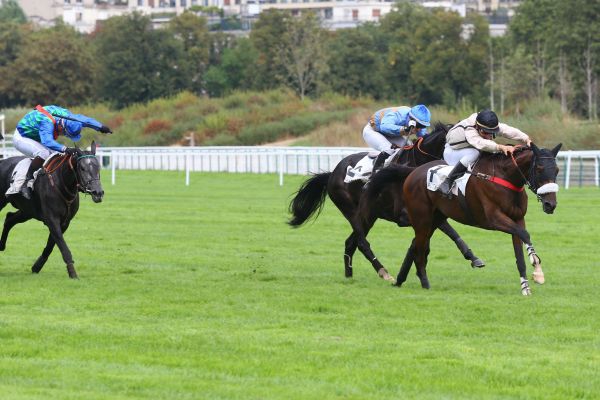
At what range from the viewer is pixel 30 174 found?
13.5m

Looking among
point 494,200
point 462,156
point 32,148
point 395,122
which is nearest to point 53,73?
point 32,148

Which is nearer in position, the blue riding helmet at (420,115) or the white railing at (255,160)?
the blue riding helmet at (420,115)

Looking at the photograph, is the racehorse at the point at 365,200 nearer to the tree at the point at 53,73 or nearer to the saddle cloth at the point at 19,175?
the saddle cloth at the point at 19,175

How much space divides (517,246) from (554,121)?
26375mm

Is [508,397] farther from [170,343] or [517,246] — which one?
[517,246]

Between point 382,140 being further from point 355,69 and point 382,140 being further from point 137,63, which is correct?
point 137,63

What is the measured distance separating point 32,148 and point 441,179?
4.09 metres

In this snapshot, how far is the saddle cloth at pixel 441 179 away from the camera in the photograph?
474 inches

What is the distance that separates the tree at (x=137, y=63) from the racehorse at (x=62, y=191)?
60.2m

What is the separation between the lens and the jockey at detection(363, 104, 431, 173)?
13.6m

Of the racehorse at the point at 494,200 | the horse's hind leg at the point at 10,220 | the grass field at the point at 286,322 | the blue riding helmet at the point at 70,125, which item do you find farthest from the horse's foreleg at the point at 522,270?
the horse's hind leg at the point at 10,220

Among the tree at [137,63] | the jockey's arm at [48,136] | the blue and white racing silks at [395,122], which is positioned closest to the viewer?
the jockey's arm at [48,136]

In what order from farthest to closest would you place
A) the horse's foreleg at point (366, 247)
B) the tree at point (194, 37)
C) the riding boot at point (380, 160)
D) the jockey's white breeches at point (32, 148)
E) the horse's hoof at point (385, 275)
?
1. the tree at point (194, 37)
2. the jockey's white breeches at point (32, 148)
3. the riding boot at point (380, 160)
4. the horse's foreleg at point (366, 247)
5. the horse's hoof at point (385, 275)

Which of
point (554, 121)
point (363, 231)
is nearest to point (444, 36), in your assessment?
point (554, 121)
